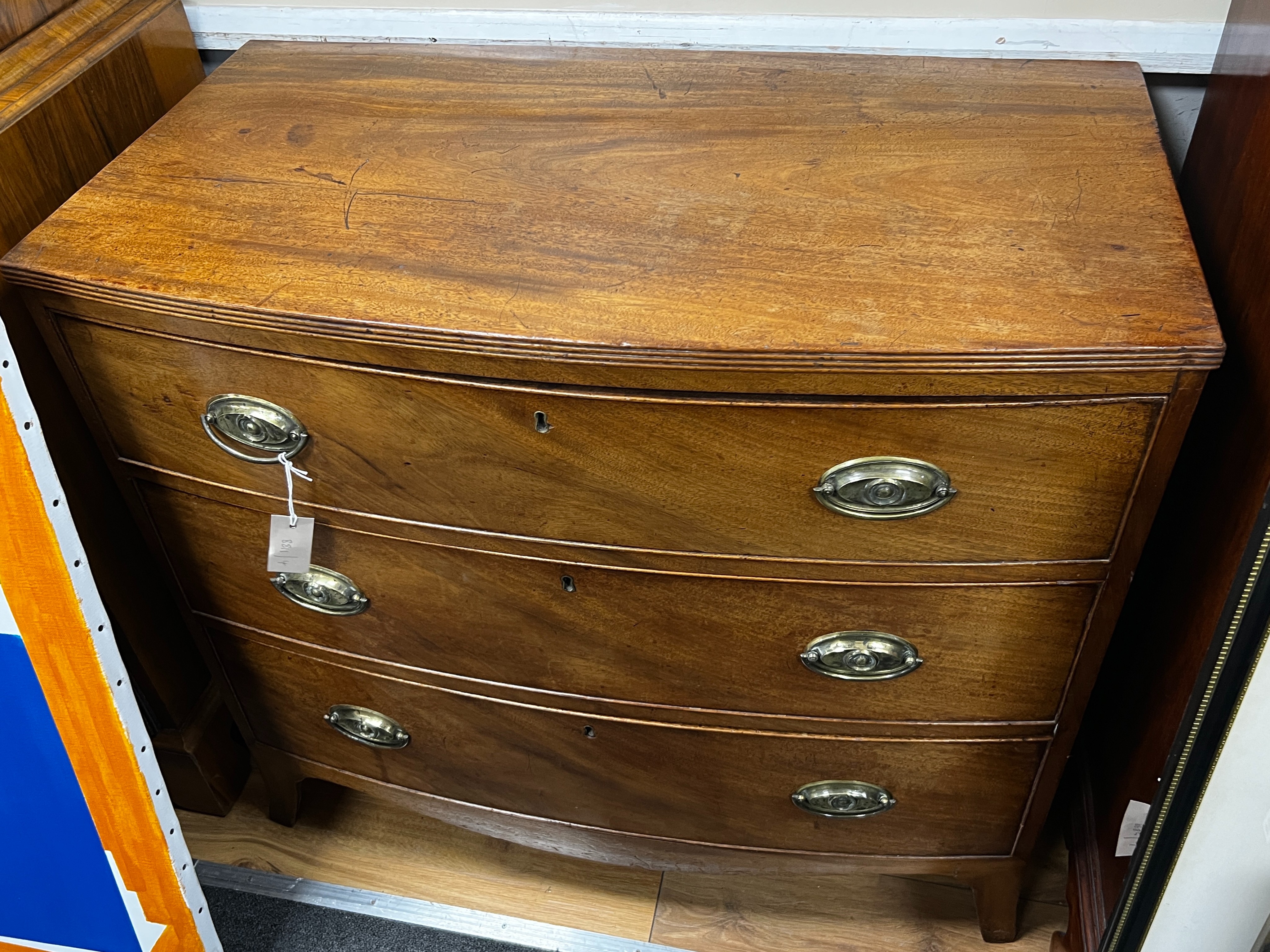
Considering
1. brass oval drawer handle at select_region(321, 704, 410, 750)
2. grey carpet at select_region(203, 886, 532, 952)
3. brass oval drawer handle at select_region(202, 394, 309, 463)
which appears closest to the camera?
brass oval drawer handle at select_region(202, 394, 309, 463)

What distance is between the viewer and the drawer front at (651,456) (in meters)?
0.77

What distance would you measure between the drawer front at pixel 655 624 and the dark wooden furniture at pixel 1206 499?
13cm

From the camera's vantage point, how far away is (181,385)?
877mm

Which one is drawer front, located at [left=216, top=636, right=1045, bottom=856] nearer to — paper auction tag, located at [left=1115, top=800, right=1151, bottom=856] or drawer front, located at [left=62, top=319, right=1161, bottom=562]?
paper auction tag, located at [left=1115, top=800, right=1151, bottom=856]

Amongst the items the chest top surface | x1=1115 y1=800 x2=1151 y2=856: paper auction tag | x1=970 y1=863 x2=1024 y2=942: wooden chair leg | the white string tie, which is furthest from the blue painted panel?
x1=1115 y1=800 x2=1151 y2=856: paper auction tag

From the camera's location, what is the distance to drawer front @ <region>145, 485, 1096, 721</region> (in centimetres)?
89

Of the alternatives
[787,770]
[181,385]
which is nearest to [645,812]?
[787,770]

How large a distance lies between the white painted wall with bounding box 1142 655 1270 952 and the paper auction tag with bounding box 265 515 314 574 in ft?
2.46

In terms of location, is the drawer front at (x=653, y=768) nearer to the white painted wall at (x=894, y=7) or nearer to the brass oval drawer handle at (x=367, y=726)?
the brass oval drawer handle at (x=367, y=726)

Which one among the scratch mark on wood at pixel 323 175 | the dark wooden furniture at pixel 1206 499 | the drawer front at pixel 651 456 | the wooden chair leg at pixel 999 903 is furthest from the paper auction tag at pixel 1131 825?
the scratch mark on wood at pixel 323 175

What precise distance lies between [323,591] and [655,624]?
0.32 m

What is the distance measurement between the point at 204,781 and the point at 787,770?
0.78 m

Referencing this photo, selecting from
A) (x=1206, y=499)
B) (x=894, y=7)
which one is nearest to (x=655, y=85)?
(x=894, y=7)

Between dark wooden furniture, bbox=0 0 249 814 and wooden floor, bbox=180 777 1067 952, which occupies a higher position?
dark wooden furniture, bbox=0 0 249 814
